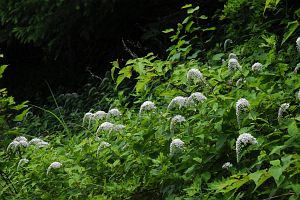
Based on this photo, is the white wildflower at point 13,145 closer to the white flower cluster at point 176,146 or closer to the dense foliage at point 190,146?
the dense foliage at point 190,146

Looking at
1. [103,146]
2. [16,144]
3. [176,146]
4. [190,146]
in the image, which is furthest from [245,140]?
[16,144]

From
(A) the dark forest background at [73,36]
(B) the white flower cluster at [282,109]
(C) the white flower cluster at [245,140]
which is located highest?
(B) the white flower cluster at [282,109]

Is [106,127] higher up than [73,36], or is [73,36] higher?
[106,127]

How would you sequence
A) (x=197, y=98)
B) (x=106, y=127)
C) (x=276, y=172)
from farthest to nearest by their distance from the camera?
(x=106, y=127) < (x=197, y=98) < (x=276, y=172)

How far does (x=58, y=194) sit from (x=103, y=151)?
0.47 metres

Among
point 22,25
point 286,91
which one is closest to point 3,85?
point 22,25

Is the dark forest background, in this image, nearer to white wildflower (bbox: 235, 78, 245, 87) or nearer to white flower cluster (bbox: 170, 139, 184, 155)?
white wildflower (bbox: 235, 78, 245, 87)

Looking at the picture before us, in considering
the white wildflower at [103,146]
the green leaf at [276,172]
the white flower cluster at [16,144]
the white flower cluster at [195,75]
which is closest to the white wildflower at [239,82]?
the white flower cluster at [195,75]

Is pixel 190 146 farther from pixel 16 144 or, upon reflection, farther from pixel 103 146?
pixel 16 144

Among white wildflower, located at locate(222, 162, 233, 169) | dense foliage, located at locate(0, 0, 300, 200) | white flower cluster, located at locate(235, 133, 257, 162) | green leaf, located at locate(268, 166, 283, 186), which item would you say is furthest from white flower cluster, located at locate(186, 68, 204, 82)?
green leaf, located at locate(268, 166, 283, 186)

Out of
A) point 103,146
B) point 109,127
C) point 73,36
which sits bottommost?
point 73,36

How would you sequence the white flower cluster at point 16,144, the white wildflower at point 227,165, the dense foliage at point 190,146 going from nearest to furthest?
the dense foliage at point 190,146 < the white wildflower at point 227,165 < the white flower cluster at point 16,144

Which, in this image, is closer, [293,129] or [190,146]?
[293,129]

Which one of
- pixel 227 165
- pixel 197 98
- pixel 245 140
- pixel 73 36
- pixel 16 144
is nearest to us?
pixel 245 140
